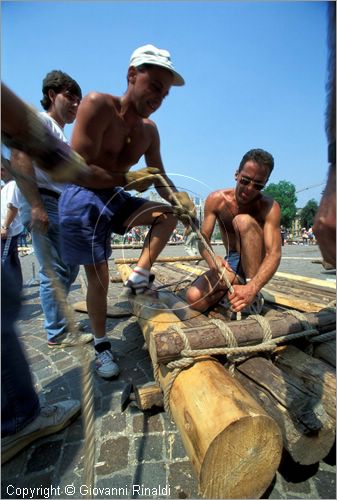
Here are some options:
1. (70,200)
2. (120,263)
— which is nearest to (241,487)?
(70,200)

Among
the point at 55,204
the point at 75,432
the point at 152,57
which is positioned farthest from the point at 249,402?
the point at 55,204

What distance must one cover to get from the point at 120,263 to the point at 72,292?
56.4 inches

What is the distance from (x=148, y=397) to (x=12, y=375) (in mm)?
884

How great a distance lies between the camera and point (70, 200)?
7.82 ft

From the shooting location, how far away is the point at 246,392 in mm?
1416

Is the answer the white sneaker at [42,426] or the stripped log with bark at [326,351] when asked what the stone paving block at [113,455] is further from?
the stripped log with bark at [326,351]

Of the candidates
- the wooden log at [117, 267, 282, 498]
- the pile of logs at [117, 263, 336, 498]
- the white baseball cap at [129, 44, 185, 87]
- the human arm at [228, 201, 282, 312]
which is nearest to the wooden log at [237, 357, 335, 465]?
the pile of logs at [117, 263, 336, 498]

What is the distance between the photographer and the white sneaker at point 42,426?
1.61 m

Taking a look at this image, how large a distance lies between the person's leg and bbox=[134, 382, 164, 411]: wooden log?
151 cm

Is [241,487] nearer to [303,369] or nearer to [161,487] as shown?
[161,487]

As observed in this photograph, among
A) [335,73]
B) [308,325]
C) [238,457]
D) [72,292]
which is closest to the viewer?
[335,73]

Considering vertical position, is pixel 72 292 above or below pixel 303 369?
below

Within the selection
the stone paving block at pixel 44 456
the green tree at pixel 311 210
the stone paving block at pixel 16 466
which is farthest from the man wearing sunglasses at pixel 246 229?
the stone paving block at pixel 16 466

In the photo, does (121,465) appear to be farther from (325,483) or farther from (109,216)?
(109,216)
